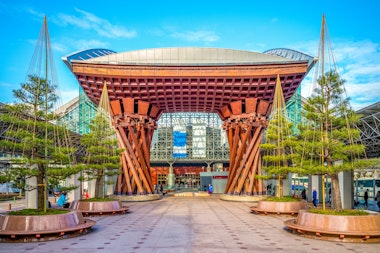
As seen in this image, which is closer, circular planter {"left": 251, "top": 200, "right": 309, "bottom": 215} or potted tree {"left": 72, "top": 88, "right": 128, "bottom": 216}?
circular planter {"left": 251, "top": 200, "right": 309, "bottom": 215}

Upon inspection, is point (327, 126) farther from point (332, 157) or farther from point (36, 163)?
point (36, 163)

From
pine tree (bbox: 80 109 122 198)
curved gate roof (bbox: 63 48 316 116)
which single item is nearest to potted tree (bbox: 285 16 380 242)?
pine tree (bbox: 80 109 122 198)

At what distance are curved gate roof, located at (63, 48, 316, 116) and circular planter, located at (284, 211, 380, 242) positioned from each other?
16128 mm

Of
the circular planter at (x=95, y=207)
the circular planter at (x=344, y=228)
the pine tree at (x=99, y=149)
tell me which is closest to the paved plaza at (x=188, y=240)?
the circular planter at (x=344, y=228)

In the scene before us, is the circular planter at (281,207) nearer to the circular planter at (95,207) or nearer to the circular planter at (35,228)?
the circular planter at (95,207)

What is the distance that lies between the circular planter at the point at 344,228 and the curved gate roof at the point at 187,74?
16128 mm

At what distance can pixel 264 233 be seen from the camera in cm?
1291

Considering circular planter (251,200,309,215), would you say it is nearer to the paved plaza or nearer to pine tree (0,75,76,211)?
the paved plaza

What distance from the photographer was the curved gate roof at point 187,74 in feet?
86.7

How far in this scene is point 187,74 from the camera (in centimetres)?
2697

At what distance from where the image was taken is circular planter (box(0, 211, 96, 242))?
11125mm

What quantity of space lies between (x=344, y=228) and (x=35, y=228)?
9581 mm

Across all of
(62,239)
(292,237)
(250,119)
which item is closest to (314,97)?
(292,237)

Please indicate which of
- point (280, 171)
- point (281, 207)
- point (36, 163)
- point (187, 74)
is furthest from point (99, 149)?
point (281, 207)
